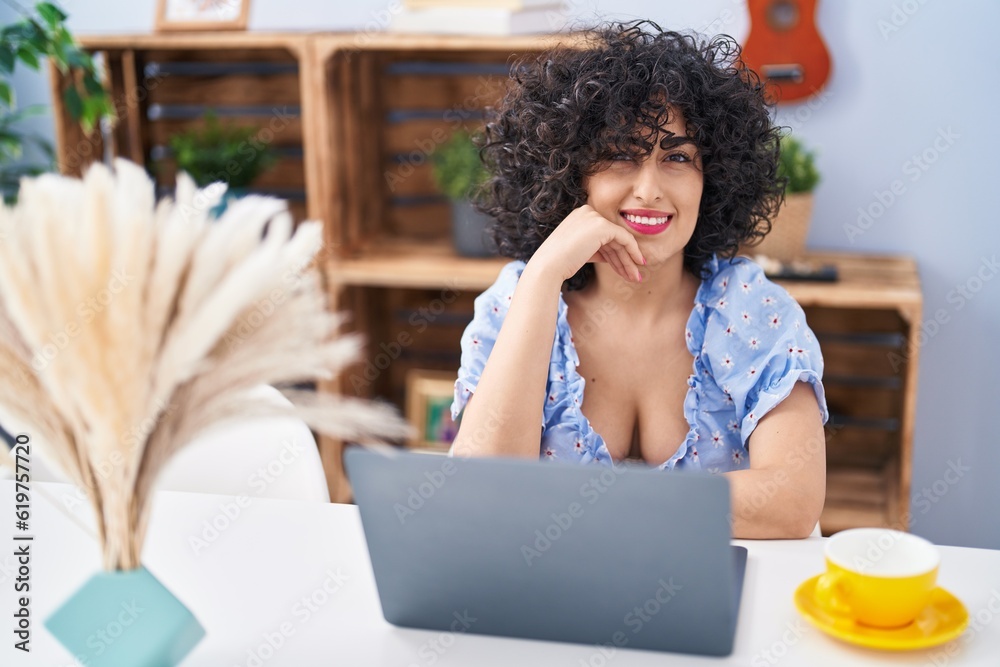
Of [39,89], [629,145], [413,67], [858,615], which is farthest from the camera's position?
[39,89]

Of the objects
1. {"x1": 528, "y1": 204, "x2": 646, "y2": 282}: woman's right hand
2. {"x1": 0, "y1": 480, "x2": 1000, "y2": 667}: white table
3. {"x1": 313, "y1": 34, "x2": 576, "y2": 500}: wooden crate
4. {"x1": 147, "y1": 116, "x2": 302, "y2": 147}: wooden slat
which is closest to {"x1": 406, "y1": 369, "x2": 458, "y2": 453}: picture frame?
{"x1": 313, "y1": 34, "x2": 576, "y2": 500}: wooden crate

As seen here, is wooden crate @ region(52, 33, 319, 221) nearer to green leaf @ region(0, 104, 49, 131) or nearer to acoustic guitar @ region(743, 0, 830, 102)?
green leaf @ region(0, 104, 49, 131)

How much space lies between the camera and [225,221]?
79cm

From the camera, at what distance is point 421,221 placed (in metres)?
2.86

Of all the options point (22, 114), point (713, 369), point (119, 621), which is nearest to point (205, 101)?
point (22, 114)

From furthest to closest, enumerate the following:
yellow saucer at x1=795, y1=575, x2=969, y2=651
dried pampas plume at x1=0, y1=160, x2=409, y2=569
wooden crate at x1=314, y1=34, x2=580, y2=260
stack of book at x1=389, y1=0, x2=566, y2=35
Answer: wooden crate at x1=314, y1=34, x2=580, y2=260, stack of book at x1=389, y1=0, x2=566, y2=35, yellow saucer at x1=795, y1=575, x2=969, y2=651, dried pampas plume at x1=0, y1=160, x2=409, y2=569

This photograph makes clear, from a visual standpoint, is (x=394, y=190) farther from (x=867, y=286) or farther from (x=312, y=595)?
(x=312, y=595)

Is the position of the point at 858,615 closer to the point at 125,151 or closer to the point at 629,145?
the point at 629,145

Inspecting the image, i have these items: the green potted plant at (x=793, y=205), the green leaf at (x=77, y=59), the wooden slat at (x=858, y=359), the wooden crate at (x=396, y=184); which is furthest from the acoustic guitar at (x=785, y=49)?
the green leaf at (x=77, y=59)

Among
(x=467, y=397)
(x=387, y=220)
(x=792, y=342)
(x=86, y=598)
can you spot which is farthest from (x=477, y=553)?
(x=387, y=220)

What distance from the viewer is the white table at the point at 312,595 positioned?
901 mm

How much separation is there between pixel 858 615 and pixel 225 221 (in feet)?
2.05

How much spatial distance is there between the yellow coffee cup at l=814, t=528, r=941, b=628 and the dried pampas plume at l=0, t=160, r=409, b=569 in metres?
0.43

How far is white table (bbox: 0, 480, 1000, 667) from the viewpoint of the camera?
901 millimetres
